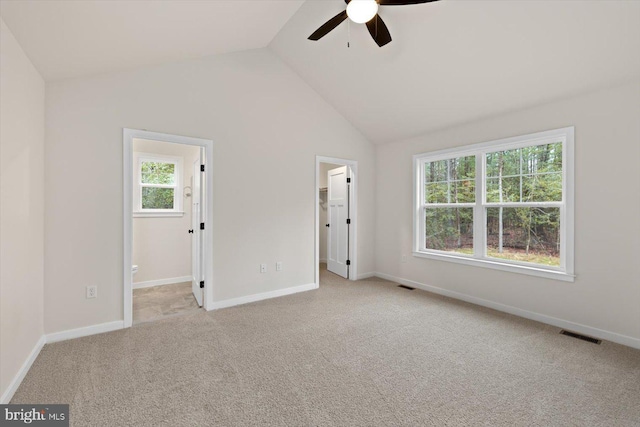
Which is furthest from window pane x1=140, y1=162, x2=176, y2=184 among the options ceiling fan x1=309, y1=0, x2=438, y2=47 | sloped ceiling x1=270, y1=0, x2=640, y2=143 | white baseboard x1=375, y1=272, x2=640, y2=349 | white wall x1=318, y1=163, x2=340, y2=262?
white baseboard x1=375, y1=272, x2=640, y2=349

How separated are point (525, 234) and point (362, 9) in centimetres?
309

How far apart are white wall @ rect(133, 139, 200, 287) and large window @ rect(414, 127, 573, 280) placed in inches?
146

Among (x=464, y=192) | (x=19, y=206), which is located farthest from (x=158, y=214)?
(x=464, y=192)

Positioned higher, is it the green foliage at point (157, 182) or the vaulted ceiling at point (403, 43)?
the vaulted ceiling at point (403, 43)

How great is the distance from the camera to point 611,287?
107 inches

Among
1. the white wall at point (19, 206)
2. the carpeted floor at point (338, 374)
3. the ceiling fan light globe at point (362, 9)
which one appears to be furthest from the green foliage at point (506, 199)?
the white wall at point (19, 206)

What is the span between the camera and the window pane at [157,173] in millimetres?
4555

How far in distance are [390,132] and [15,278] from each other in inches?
177

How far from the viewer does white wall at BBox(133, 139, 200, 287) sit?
14.5 ft

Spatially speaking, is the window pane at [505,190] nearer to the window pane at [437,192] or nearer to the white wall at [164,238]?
the window pane at [437,192]

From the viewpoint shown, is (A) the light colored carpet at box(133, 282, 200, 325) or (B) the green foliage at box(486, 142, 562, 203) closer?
(B) the green foliage at box(486, 142, 562, 203)

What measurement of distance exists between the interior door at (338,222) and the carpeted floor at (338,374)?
6.42 ft

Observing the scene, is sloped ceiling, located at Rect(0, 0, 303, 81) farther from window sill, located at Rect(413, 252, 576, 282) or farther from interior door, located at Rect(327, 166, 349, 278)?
window sill, located at Rect(413, 252, 576, 282)

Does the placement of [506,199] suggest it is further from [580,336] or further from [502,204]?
[580,336]
